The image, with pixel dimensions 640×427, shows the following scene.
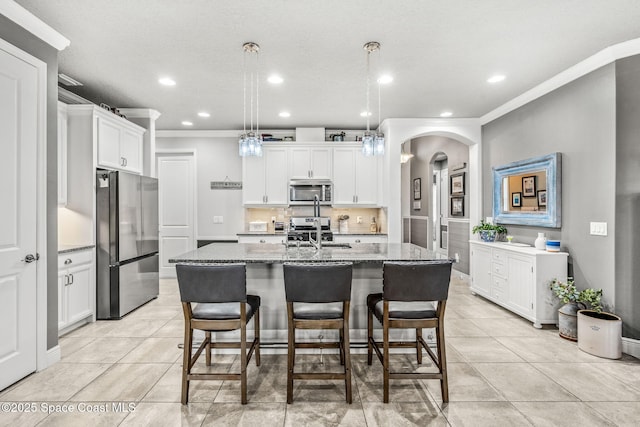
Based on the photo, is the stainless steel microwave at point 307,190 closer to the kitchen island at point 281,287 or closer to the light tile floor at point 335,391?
the kitchen island at point 281,287

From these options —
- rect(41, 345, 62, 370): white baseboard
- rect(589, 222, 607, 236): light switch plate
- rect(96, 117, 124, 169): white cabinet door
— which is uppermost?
rect(96, 117, 124, 169): white cabinet door

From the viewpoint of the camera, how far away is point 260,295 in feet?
9.46

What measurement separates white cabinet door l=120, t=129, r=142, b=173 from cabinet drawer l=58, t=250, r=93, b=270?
1226 mm

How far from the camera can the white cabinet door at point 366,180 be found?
5645mm

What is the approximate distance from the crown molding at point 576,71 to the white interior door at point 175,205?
5216mm

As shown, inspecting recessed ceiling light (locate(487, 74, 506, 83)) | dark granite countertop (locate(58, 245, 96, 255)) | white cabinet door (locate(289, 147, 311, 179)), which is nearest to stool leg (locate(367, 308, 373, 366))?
recessed ceiling light (locate(487, 74, 506, 83))

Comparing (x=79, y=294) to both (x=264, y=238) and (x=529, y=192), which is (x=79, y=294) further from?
(x=529, y=192)

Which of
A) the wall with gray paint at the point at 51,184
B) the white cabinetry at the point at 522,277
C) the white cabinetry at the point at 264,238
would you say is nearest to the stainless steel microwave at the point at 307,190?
the white cabinetry at the point at 264,238

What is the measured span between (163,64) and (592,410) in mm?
4439

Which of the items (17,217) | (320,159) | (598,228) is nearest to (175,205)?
(320,159)

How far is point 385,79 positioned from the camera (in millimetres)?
3629

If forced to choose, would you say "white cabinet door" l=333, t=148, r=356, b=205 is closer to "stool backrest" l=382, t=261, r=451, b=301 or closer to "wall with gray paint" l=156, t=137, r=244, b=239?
"wall with gray paint" l=156, t=137, r=244, b=239

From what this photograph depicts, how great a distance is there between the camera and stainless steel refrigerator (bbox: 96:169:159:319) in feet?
12.3

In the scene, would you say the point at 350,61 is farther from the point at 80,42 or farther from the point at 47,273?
the point at 47,273
